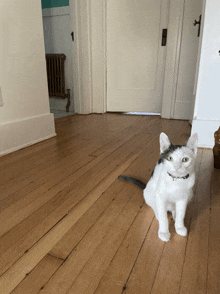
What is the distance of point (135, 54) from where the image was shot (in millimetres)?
3152

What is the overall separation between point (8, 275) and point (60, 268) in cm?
16

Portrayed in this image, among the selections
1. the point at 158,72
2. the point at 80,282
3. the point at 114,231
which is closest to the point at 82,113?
the point at 158,72

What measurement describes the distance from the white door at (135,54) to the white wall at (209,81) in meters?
1.39

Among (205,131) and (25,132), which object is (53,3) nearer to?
(25,132)

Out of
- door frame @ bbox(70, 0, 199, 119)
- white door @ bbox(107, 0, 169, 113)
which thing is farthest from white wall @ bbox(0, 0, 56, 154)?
white door @ bbox(107, 0, 169, 113)

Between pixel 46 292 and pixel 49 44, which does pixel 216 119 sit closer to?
pixel 46 292

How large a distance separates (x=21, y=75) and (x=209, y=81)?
154cm

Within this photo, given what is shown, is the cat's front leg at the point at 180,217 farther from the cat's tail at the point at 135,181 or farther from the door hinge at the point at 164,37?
the door hinge at the point at 164,37

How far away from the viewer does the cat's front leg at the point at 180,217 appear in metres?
0.80

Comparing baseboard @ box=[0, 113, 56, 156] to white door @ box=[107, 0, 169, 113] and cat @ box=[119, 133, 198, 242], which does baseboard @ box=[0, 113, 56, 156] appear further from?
white door @ box=[107, 0, 169, 113]

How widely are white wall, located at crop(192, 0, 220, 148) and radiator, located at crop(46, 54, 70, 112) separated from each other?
232 cm

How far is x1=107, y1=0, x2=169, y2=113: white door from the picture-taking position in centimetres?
296

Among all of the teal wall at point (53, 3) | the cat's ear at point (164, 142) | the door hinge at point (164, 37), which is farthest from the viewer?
the teal wall at point (53, 3)

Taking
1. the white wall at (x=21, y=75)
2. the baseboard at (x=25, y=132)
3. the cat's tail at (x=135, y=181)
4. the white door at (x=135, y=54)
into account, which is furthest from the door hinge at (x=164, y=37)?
the cat's tail at (x=135, y=181)
